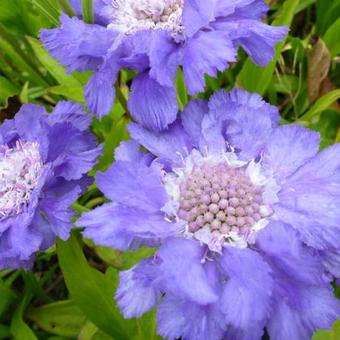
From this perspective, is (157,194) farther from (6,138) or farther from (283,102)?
(283,102)

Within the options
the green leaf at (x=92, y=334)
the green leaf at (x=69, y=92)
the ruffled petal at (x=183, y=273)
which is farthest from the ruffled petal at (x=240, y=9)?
the green leaf at (x=92, y=334)

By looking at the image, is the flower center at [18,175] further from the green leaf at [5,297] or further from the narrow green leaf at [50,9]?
the green leaf at [5,297]

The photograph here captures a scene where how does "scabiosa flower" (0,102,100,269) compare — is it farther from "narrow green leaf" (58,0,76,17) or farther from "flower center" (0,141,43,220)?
"narrow green leaf" (58,0,76,17)

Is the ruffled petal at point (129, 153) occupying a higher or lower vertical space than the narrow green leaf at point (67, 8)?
lower

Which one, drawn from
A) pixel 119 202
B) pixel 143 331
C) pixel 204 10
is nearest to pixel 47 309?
pixel 143 331

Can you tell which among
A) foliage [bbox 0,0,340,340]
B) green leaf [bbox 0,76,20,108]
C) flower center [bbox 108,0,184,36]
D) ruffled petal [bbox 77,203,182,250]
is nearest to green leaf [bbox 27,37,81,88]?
foliage [bbox 0,0,340,340]

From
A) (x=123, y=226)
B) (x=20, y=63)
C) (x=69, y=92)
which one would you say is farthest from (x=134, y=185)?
(x=20, y=63)

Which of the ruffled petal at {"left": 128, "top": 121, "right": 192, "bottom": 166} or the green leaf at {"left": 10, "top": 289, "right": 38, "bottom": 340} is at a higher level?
the ruffled petal at {"left": 128, "top": 121, "right": 192, "bottom": 166}
